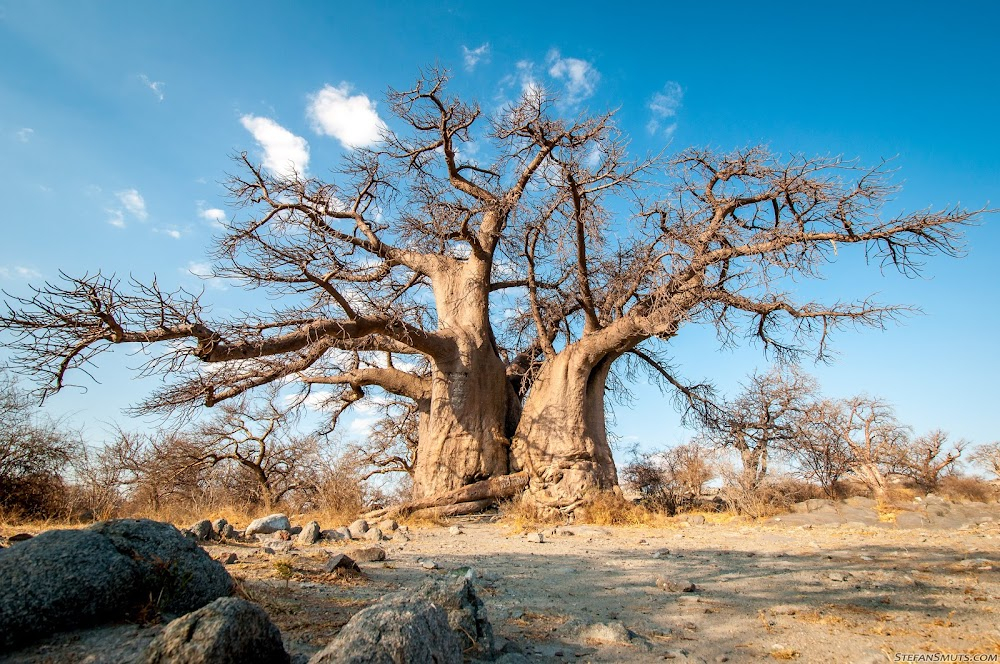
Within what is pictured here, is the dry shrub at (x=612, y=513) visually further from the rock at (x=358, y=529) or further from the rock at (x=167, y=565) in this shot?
the rock at (x=167, y=565)

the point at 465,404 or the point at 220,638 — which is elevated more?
the point at 465,404

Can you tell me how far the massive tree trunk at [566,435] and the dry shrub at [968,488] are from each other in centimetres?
1053

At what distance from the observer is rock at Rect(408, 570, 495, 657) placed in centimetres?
237

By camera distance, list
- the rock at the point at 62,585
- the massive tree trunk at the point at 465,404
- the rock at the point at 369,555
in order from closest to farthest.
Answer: the rock at the point at 62,585 → the rock at the point at 369,555 → the massive tree trunk at the point at 465,404

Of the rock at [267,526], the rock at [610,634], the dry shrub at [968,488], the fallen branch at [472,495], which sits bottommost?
the rock at [610,634]

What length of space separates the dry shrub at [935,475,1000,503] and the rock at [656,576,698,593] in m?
13.7

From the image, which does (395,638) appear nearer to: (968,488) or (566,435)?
(566,435)

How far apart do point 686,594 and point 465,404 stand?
18.2 ft

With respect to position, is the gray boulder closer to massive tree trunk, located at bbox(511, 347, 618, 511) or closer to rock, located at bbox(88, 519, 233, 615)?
rock, located at bbox(88, 519, 233, 615)

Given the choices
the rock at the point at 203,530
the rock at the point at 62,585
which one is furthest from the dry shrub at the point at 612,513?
the rock at the point at 62,585

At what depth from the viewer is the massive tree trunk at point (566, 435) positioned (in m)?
8.52

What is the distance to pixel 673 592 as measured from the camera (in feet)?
12.4

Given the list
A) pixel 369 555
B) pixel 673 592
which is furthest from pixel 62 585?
pixel 673 592

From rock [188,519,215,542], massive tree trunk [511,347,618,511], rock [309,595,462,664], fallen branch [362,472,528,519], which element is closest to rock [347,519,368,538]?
fallen branch [362,472,528,519]
